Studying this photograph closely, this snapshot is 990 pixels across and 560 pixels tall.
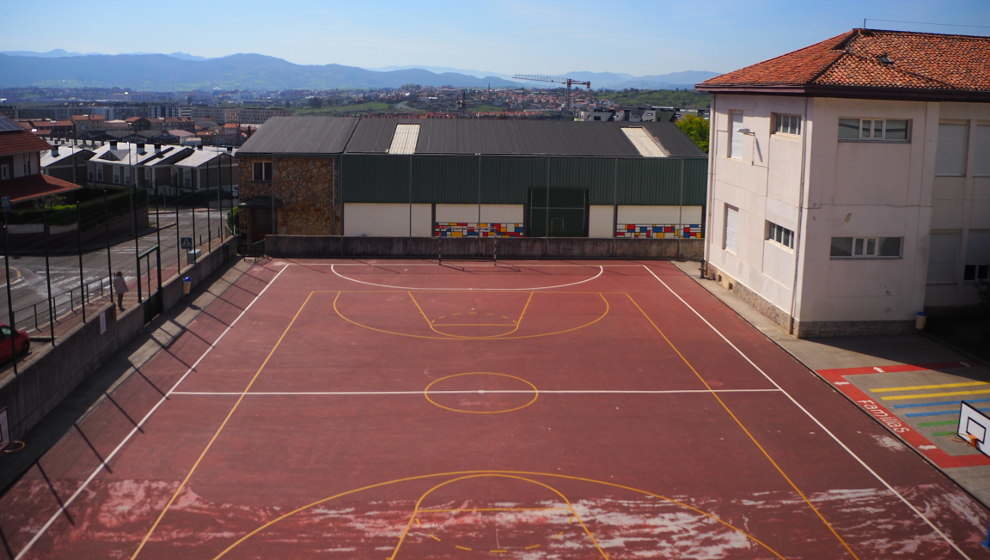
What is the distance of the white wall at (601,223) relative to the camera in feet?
178

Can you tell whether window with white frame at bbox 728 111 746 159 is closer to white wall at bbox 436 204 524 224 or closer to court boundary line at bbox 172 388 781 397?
court boundary line at bbox 172 388 781 397

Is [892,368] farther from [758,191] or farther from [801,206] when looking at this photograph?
[758,191]

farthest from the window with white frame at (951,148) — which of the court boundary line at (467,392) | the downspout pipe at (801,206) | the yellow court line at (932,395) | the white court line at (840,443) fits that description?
the court boundary line at (467,392)

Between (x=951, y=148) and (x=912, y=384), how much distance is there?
1147 centimetres

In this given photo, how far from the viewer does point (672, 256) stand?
1923 inches

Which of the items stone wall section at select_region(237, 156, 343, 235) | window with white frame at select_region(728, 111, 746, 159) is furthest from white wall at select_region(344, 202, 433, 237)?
window with white frame at select_region(728, 111, 746, 159)

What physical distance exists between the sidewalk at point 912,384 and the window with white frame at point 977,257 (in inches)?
165

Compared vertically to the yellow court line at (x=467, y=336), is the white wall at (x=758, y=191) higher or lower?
higher

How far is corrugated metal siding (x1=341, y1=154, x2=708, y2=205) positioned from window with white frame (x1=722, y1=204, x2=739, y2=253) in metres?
12.2

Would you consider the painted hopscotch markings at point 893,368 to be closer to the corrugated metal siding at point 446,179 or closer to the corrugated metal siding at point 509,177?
the corrugated metal siding at point 509,177

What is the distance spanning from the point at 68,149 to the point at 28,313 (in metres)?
69.6

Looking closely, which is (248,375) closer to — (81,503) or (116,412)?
(116,412)

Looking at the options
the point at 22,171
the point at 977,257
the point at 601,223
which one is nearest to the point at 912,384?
the point at 977,257

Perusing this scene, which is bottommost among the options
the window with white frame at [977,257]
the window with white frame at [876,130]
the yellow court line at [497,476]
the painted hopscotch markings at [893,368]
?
the yellow court line at [497,476]
